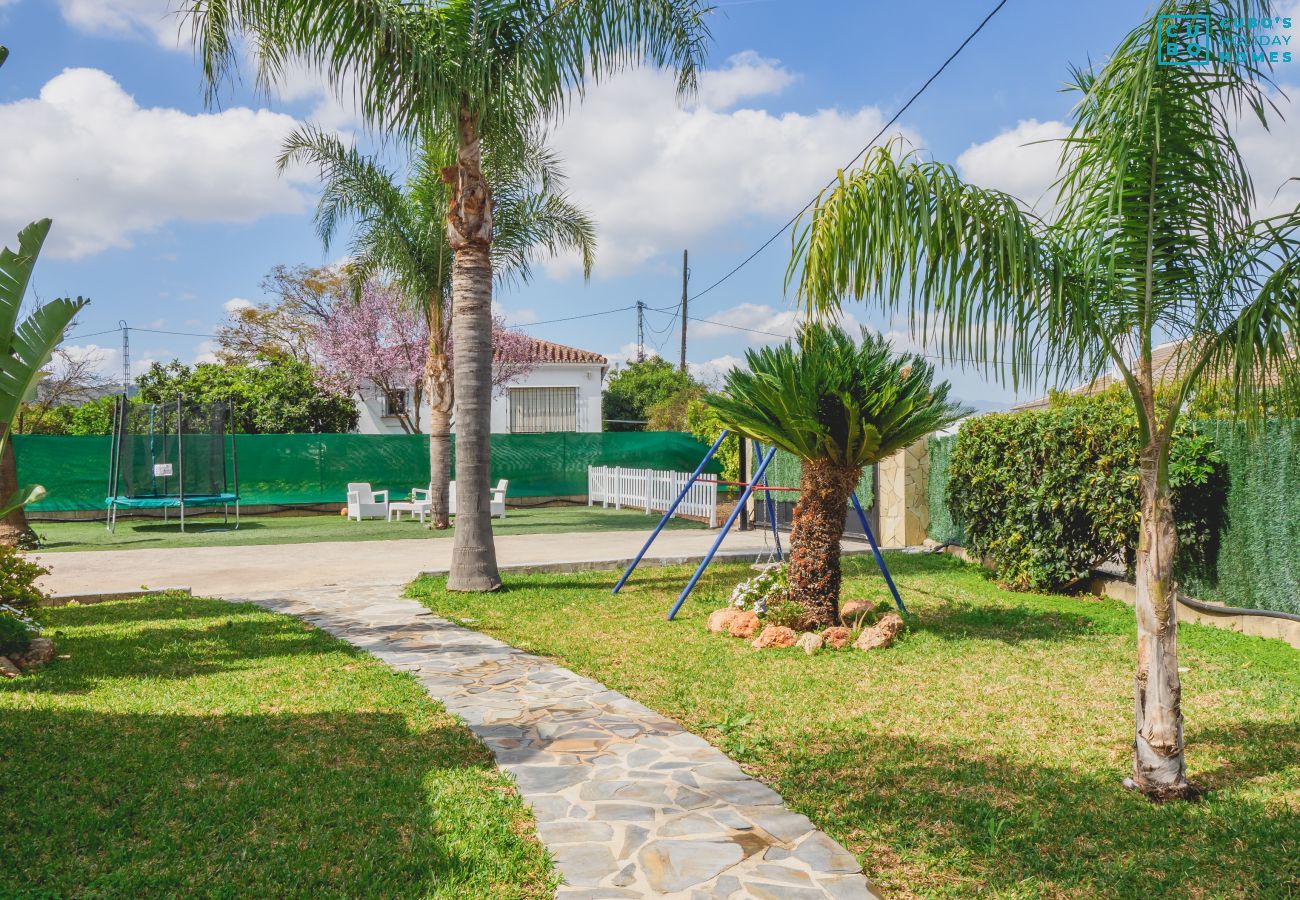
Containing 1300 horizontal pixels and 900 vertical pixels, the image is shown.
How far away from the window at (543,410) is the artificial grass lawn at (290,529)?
1529 cm

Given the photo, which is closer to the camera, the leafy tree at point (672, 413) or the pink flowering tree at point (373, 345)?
the pink flowering tree at point (373, 345)

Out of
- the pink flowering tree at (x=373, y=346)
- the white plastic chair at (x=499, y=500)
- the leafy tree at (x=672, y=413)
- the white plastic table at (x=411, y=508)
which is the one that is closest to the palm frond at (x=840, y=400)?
the white plastic table at (x=411, y=508)

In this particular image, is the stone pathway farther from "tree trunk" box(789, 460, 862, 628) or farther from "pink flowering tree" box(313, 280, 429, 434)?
"pink flowering tree" box(313, 280, 429, 434)

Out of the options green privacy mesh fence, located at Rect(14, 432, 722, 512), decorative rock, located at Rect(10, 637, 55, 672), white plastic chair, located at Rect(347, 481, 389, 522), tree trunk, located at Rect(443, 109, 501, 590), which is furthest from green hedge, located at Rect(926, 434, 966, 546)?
white plastic chair, located at Rect(347, 481, 389, 522)

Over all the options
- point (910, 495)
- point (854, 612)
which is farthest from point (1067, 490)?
point (910, 495)

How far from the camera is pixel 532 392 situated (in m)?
36.9

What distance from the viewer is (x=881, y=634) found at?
7.21 m

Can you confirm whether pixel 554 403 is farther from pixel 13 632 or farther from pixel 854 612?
pixel 13 632

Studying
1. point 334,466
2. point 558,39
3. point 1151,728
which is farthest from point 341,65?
point 334,466

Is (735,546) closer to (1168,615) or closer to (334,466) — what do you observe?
(1168,615)

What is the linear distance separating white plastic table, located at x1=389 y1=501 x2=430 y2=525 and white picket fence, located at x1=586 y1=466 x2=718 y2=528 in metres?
4.85

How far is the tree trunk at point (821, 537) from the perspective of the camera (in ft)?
24.2

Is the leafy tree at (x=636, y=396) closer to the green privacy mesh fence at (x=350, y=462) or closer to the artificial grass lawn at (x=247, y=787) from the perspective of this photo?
the green privacy mesh fence at (x=350, y=462)

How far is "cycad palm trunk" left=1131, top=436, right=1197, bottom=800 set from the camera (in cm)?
408
